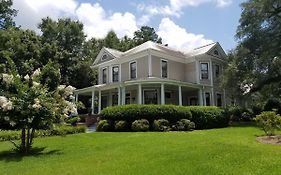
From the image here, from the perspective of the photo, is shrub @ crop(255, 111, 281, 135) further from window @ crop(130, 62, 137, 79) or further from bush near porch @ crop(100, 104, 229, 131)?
window @ crop(130, 62, 137, 79)

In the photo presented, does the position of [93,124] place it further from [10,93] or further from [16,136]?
[10,93]

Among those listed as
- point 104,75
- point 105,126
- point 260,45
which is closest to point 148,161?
point 105,126

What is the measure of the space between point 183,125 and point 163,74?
8479 mm

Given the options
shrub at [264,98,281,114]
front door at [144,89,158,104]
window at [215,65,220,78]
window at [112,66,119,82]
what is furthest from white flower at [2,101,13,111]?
shrub at [264,98,281,114]

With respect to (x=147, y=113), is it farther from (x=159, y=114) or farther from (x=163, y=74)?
(x=163, y=74)

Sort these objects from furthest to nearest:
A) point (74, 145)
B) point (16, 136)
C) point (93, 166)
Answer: point (16, 136) < point (74, 145) < point (93, 166)

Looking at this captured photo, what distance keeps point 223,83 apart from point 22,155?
19578mm

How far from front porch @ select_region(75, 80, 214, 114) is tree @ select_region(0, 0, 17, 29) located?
55.0 ft

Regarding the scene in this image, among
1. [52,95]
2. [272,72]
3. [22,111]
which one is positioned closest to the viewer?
[22,111]

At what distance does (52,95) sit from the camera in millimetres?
11922

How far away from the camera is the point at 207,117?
2142cm

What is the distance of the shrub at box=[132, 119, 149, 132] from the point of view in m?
18.8

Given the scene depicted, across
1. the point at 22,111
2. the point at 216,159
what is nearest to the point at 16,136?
the point at 22,111

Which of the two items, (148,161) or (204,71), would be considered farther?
(204,71)
